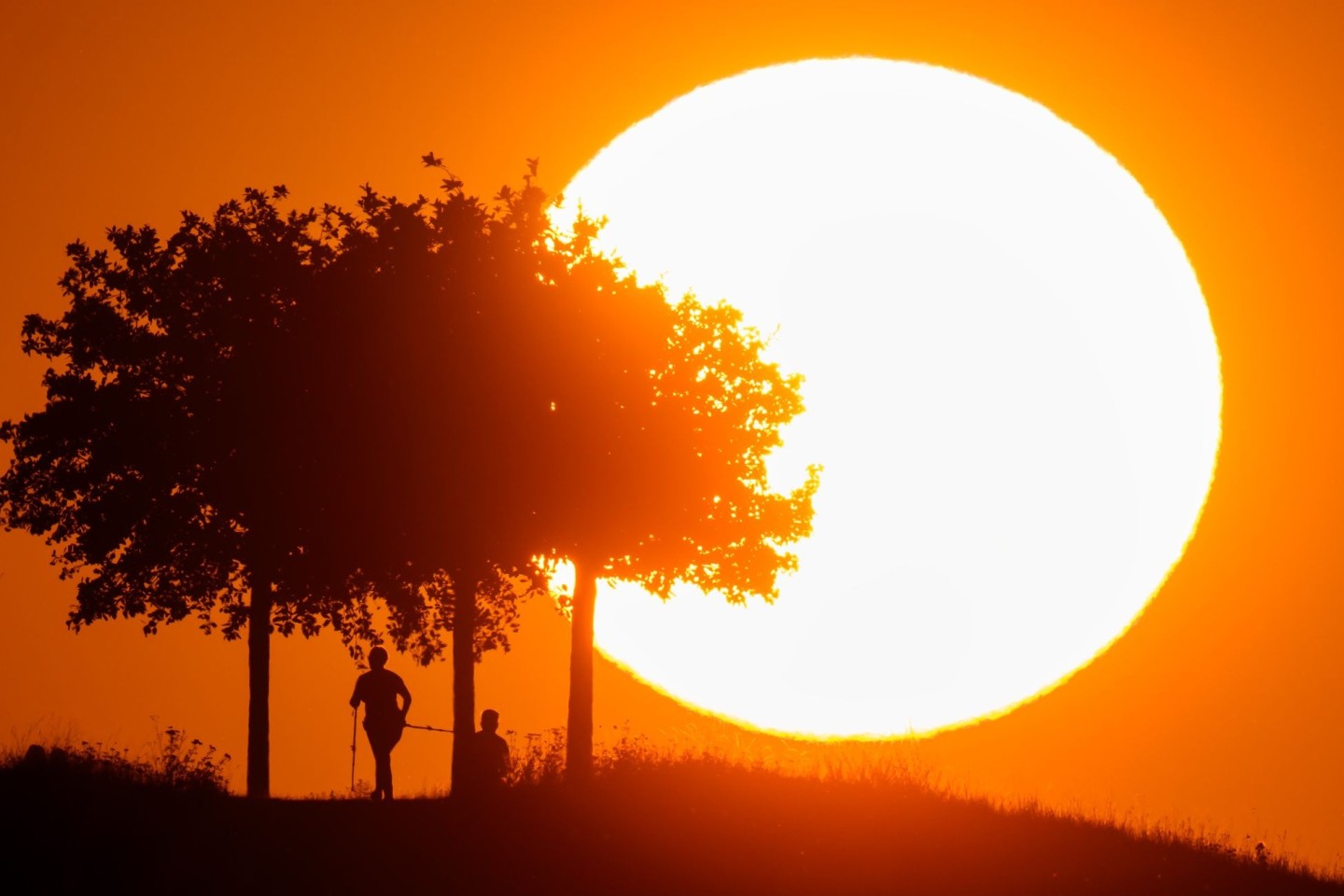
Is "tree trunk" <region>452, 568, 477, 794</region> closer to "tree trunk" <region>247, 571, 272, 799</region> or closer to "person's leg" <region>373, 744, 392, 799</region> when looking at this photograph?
"person's leg" <region>373, 744, 392, 799</region>

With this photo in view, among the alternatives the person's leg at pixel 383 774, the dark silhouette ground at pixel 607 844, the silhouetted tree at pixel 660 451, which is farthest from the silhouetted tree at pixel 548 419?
the dark silhouette ground at pixel 607 844

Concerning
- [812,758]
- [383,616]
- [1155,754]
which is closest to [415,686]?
[1155,754]

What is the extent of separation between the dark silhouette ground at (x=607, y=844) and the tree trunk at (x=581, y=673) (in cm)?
449

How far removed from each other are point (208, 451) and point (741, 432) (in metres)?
12.0

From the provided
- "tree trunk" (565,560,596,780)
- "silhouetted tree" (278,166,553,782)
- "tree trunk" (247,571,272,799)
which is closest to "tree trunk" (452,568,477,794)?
"silhouetted tree" (278,166,553,782)

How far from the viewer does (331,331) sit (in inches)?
1790

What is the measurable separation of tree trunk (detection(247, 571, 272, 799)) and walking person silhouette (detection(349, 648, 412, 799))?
756 cm

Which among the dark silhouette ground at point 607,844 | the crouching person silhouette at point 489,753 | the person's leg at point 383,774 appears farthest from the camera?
the person's leg at point 383,774

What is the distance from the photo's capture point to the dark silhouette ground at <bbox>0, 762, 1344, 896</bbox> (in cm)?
2941

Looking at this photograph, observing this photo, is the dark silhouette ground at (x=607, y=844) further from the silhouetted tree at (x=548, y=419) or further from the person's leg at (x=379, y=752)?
the silhouetted tree at (x=548, y=419)

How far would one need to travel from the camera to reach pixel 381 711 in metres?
39.9

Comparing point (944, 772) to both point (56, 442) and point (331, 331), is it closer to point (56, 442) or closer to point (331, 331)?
point (331, 331)

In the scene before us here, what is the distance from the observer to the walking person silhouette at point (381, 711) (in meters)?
39.8

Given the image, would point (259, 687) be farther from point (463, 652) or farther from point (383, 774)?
point (383, 774)
